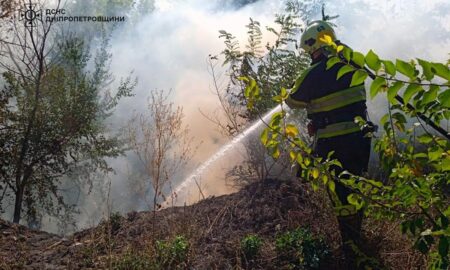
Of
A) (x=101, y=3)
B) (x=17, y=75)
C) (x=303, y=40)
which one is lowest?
(x=303, y=40)

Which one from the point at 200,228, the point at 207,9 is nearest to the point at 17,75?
the point at 200,228

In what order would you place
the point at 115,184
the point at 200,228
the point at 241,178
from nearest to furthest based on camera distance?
the point at 200,228, the point at 241,178, the point at 115,184

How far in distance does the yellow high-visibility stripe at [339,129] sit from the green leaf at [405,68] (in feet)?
8.90

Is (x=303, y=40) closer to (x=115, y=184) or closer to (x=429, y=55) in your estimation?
(x=429, y=55)

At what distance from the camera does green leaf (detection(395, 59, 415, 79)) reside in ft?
3.50

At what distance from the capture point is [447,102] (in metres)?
1.06

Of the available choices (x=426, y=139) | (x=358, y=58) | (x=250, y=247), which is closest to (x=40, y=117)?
(x=250, y=247)

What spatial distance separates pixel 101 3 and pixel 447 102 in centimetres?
2633

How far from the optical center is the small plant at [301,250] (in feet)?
12.0

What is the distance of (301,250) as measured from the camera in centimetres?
373

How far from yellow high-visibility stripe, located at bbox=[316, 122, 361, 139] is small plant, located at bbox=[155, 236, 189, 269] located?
1.49 m

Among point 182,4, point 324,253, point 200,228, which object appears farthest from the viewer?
point 182,4

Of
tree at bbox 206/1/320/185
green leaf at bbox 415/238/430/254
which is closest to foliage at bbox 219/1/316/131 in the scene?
tree at bbox 206/1/320/185

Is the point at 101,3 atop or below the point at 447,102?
atop
